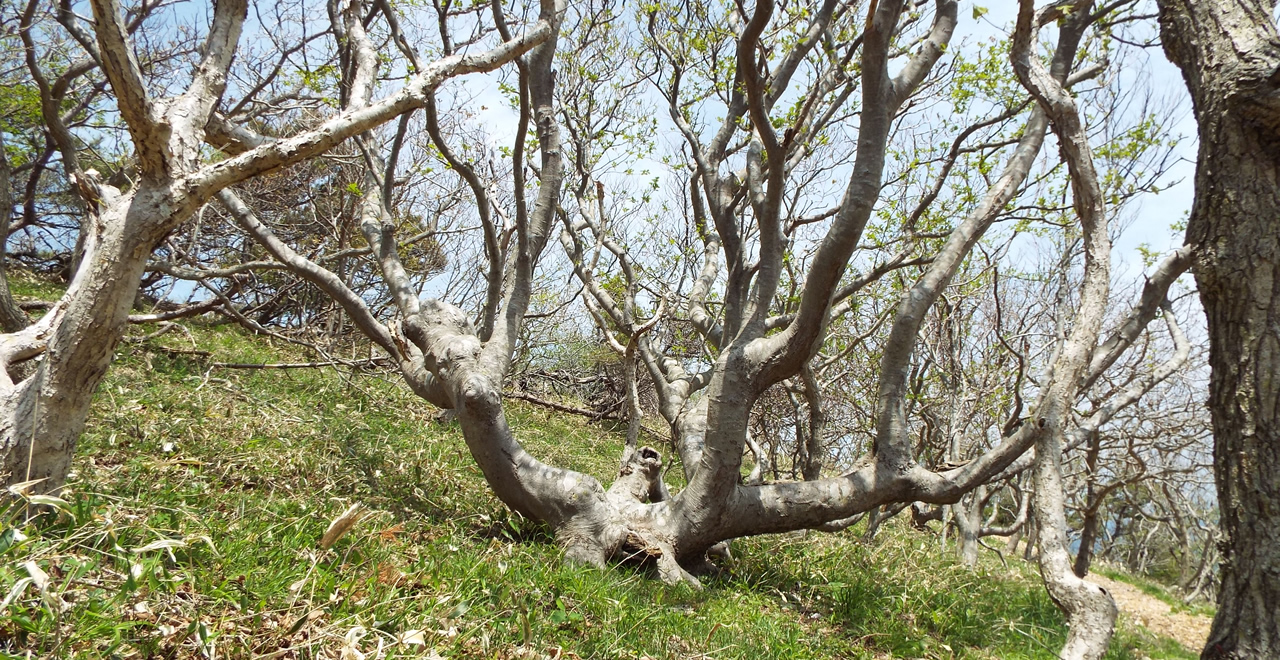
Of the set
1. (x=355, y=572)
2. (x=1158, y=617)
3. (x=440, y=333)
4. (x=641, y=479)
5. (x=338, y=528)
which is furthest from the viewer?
(x=1158, y=617)

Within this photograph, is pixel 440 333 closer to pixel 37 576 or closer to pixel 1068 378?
pixel 37 576

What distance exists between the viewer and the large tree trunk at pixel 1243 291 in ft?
7.77

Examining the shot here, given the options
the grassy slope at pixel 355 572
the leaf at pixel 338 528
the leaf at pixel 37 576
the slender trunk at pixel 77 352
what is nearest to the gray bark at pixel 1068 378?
the grassy slope at pixel 355 572

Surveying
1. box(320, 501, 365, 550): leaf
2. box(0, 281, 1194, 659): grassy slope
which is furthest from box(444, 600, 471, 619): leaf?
box(320, 501, 365, 550): leaf

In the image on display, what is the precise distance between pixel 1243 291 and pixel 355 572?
369 centimetres

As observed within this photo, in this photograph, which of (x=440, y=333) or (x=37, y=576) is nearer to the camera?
(x=37, y=576)

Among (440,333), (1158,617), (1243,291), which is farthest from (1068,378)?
(1158,617)

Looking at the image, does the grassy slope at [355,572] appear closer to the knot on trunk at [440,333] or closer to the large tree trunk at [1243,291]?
the knot on trunk at [440,333]

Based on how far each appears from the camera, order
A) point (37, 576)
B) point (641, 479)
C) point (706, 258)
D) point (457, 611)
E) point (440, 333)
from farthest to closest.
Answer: point (706, 258)
point (641, 479)
point (440, 333)
point (457, 611)
point (37, 576)

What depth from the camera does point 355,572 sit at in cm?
284

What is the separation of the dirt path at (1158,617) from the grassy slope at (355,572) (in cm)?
184

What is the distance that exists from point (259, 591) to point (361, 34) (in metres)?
3.78

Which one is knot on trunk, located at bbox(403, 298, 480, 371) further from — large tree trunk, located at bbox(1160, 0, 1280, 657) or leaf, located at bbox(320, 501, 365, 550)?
large tree trunk, located at bbox(1160, 0, 1280, 657)

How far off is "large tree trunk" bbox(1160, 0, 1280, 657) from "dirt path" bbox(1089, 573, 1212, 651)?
594 cm
